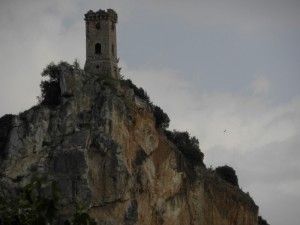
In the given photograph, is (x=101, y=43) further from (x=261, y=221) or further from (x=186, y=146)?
(x=261, y=221)

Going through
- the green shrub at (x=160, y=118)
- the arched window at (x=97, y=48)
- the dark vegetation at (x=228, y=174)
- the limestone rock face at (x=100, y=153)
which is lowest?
the limestone rock face at (x=100, y=153)

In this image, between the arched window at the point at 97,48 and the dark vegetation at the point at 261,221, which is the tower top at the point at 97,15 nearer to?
the arched window at the point at 97,48

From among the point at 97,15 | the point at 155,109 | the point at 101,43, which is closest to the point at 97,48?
the point at 101,43

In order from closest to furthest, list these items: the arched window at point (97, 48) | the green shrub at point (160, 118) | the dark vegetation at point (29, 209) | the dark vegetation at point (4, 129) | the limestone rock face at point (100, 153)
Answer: the dark vegetation at point (29, 209) < the limestone rock face at point (100, 153) < the dark vegetation at point (4, 129) < the arched window at point (97, 48) < the green shrub at point (160, 118)

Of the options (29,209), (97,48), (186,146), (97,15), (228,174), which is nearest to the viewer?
(29,209)

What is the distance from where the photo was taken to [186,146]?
80.3 metres

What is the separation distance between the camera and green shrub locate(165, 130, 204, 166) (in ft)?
260

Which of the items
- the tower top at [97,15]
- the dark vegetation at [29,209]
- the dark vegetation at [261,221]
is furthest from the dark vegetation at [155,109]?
the dark vegetation at [29,209]

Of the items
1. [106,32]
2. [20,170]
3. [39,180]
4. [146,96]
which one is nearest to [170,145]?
[146,96]

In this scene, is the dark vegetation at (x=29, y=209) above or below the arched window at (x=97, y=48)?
below

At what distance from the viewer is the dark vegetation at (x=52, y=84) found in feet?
228

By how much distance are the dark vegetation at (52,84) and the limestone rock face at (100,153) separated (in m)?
1.21

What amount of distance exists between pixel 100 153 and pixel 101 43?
447 inches

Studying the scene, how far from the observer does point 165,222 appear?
72250mm
